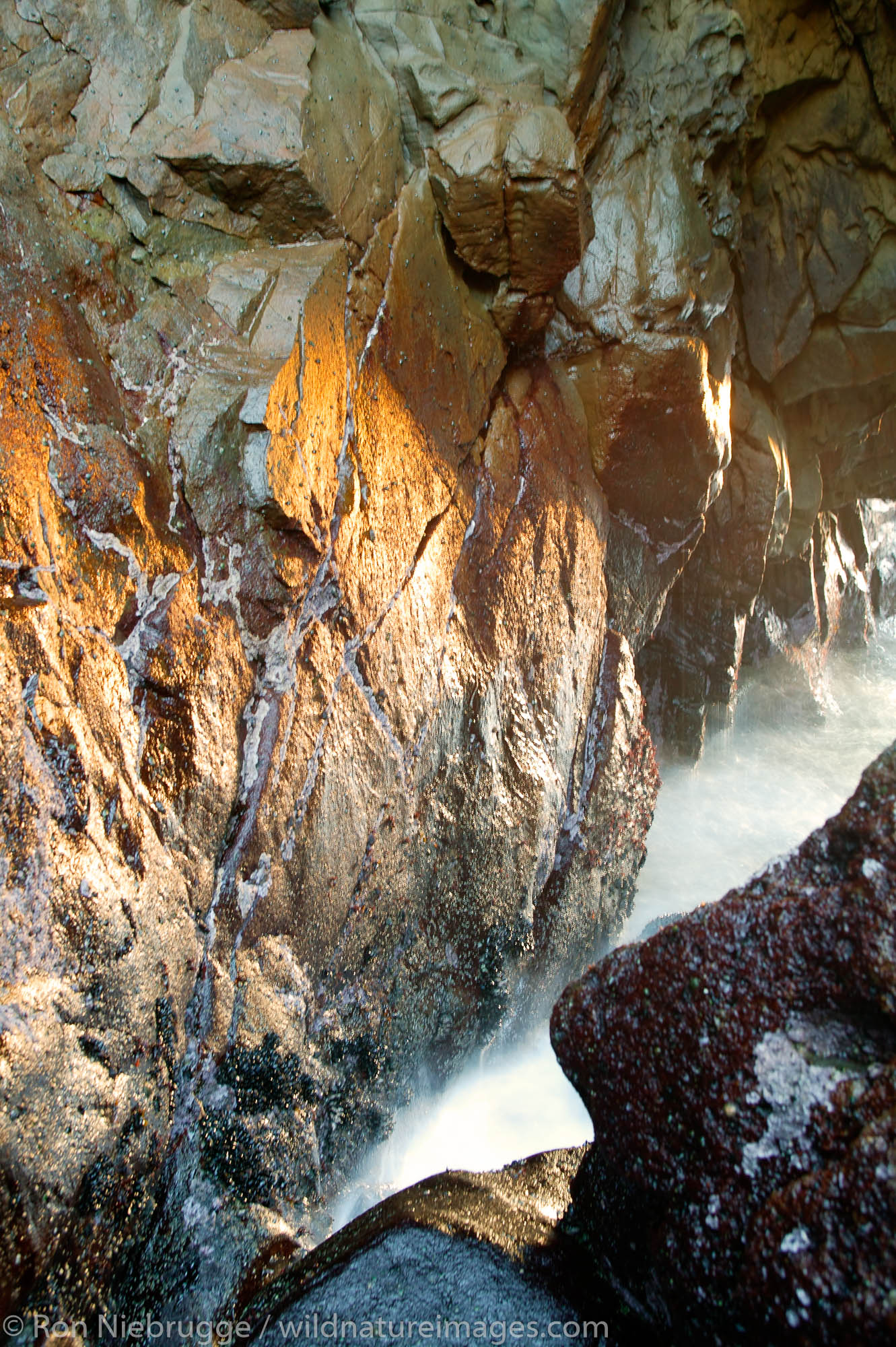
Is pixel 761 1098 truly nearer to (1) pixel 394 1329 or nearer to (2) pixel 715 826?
(1) pixel 394 1329

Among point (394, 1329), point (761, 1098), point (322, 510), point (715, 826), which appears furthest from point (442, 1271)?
point (715, 826)

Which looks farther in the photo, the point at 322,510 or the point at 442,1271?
the point at 322,510

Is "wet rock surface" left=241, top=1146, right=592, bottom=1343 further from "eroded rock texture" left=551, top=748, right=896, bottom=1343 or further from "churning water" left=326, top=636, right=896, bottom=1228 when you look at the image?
"churning water" left=326, top=636, right=896, bottom=1228

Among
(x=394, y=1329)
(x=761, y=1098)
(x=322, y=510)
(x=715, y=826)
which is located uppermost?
(x=322, y=510)

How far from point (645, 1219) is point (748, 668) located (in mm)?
7164

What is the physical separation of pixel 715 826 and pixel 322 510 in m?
6.05

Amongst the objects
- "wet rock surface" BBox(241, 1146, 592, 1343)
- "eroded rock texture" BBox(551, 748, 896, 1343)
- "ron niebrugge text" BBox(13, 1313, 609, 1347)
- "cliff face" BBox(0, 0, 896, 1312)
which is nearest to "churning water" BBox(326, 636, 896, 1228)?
"cliff face" BBox(0, 0, 896, 1312)

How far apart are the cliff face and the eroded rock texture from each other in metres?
1.27

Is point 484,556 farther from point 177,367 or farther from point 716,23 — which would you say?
point 716,23

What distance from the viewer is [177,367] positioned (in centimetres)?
254

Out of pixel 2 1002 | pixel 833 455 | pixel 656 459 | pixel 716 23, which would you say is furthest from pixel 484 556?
pixel 833 455

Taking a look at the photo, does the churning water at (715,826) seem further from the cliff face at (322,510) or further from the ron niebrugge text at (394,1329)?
the ron niebrugge text at (394,1329)

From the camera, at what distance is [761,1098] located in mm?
1484

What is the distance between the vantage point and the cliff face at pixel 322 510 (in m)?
2.08
